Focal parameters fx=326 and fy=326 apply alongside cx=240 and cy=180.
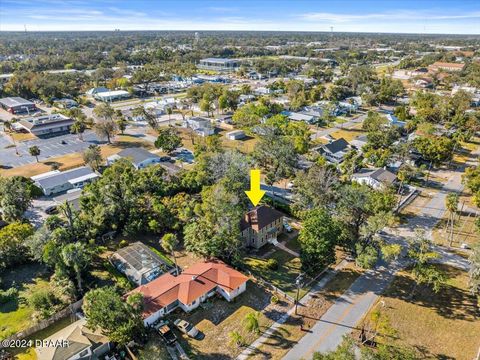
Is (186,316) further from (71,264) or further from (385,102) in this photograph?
(385,102)

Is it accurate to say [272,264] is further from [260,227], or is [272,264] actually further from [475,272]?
[475,272]

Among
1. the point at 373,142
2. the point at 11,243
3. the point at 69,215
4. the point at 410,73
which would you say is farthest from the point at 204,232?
the point at 410,73

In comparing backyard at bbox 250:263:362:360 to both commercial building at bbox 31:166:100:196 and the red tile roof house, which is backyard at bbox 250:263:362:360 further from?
commercial building at bbox 31:166:100:196

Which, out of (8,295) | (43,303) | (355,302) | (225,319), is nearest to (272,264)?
(225,319)

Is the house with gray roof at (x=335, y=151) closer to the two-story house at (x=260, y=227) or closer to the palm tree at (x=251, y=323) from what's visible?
the two-story house at (x=260, y=227)

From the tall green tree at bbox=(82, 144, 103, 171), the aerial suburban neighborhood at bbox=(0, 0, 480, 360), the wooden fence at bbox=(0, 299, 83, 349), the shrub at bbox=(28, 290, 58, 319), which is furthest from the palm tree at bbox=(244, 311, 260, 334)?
the tall green tree at bbox=(82, 144, 103, 171)
